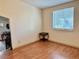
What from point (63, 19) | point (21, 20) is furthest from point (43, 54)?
point (63, 19)

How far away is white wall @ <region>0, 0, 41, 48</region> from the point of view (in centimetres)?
328

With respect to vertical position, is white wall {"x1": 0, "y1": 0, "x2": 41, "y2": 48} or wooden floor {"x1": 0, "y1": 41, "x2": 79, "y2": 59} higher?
white wall {"x1": 0, "y1": 0, "x2": 41, "y2": 48}

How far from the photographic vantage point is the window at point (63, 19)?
3.56 meters

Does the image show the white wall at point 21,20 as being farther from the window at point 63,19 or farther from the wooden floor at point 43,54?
the window at point 63,19

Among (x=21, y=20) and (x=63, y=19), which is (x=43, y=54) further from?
(x=63, y=19)

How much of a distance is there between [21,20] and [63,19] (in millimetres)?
2141

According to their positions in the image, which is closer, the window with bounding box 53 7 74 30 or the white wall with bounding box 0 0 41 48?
the white wall with bounding box 0 0 41 48

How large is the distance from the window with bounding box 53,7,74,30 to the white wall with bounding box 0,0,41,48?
1117 mm

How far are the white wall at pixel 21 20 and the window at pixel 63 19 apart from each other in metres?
1.12

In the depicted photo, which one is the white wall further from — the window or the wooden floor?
the window

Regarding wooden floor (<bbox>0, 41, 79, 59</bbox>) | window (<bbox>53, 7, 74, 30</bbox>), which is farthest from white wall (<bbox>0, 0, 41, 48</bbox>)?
window (<bbox>53, 7, 74, 30</bbox>)

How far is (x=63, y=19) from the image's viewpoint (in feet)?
12.8

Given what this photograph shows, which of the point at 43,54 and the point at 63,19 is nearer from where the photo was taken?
the point at 43,54

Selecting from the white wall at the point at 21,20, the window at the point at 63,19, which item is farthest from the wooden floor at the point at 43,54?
the window at the point at 63,19
